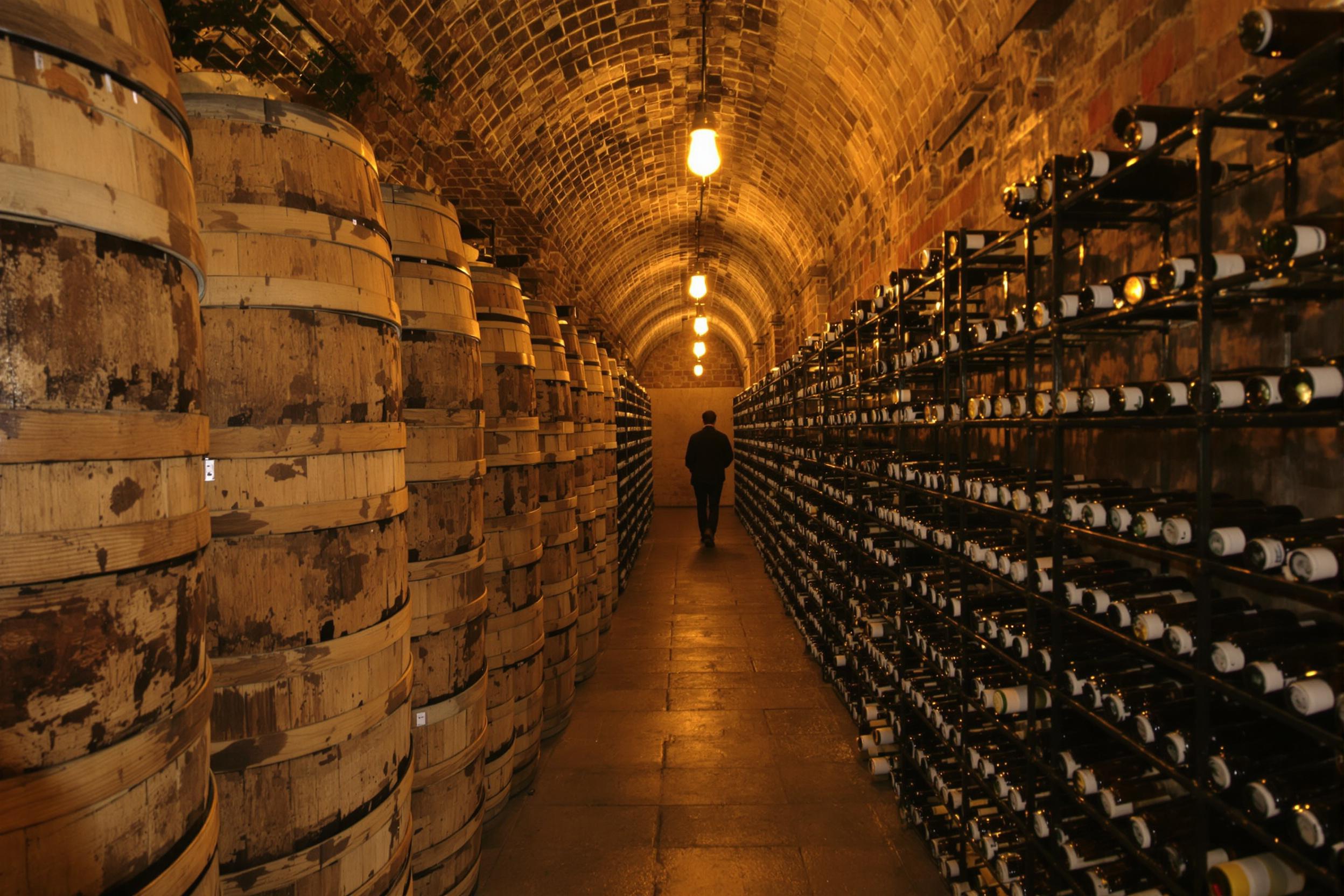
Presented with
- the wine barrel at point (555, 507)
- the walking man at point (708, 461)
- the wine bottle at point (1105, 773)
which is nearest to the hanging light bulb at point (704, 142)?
the wine barrel at point (555, 507)

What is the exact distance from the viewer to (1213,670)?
163 cm

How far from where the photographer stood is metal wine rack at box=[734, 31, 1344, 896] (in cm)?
A: 149

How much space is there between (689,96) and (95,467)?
22.8ft

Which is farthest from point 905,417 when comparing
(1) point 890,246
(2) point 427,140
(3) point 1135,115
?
(2) point 427,140

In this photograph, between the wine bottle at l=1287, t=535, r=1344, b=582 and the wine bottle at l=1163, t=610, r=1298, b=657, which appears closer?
the wine bottle at l=1287, t=535, r=1344, b=582

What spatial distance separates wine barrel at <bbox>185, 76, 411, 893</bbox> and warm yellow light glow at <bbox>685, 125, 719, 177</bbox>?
272cm

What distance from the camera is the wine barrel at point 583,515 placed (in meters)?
4.95

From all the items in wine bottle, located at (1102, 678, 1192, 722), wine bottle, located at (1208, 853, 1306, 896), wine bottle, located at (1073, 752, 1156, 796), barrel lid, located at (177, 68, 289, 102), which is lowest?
wine bottle, located at (1073, 752, 1156, 796)

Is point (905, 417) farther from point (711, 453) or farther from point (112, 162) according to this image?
point (711, 453)

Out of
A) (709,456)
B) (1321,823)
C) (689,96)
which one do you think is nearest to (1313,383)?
(1321,823)

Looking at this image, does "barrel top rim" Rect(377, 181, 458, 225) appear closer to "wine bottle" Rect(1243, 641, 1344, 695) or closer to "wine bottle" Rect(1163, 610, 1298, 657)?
"wine bottle" Rect(1163, 610, 1298, 657)

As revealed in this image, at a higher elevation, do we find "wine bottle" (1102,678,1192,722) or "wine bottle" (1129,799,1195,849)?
"wine bottle" (1102,678,1192,722)

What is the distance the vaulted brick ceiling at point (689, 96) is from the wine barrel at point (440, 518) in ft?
8.03

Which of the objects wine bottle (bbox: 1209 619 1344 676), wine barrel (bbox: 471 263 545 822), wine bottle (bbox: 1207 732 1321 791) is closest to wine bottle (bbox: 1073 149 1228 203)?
wine bottle (bbox: 1209 619 1344 676)
